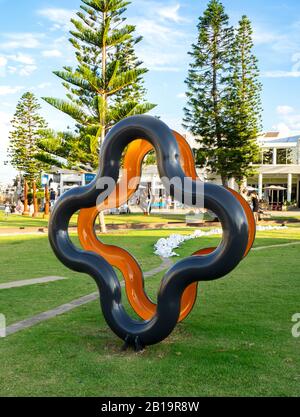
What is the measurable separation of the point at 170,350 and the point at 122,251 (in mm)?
1457

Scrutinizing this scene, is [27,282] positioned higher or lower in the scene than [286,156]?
lower

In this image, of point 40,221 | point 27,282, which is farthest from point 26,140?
point 27,282

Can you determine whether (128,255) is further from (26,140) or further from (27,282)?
(26,140)

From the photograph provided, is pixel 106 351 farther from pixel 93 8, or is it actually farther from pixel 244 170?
pixel 244 170

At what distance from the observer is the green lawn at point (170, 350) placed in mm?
4207

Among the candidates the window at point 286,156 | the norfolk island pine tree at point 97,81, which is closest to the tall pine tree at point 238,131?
the norfolk island pine tree at point 97,81

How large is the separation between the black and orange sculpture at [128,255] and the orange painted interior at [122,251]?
1cm

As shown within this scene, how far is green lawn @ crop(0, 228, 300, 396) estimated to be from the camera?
4207 millimetres

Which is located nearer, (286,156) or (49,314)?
(49,314)

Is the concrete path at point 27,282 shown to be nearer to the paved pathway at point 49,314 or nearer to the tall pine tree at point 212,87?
the paved pathway at point 49,314

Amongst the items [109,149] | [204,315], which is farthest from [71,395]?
[204,315]

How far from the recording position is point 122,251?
20.0 feet

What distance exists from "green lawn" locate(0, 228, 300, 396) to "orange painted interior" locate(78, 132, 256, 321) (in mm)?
439
